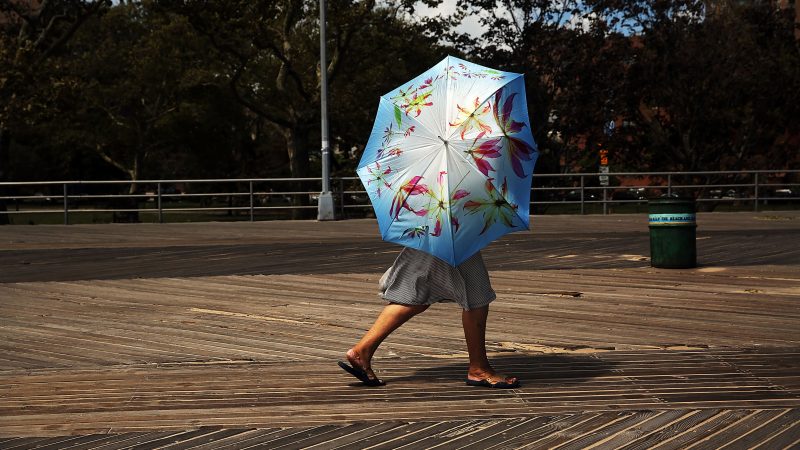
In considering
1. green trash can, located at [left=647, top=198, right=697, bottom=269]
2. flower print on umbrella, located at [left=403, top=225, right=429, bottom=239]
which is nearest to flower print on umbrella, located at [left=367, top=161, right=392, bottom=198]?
flower print on umbrella, located at [left=403, top=225, right=429, bottom=239]

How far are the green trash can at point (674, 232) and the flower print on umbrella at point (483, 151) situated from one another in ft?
25.2

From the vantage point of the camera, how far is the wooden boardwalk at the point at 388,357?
5.49 metres

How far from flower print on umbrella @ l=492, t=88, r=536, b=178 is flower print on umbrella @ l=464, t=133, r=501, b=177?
0.08 m

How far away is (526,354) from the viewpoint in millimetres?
7688

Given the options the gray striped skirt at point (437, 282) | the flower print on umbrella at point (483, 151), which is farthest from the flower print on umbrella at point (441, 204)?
the gray striped skirt at point (437, 282)

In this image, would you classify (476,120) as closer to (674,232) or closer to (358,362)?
(358,362)

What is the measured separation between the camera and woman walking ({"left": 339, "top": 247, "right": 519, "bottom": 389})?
6418mm

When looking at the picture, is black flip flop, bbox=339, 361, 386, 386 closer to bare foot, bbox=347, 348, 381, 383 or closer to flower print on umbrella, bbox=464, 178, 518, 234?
bare foot, bbox=347, 348, 381, 383

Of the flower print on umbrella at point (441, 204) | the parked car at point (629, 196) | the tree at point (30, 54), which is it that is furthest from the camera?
the parked car at point (629, 196)

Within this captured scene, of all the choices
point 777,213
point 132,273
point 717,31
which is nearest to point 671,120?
point 717,31

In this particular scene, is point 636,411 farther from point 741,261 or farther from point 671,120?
point 671,120

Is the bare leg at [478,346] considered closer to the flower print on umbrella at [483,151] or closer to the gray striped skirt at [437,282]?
the gray striped skirt at [437,282]

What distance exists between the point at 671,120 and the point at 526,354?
3087 centimetres

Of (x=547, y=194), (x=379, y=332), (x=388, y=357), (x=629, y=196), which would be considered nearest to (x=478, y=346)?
(x=379, y=332)
